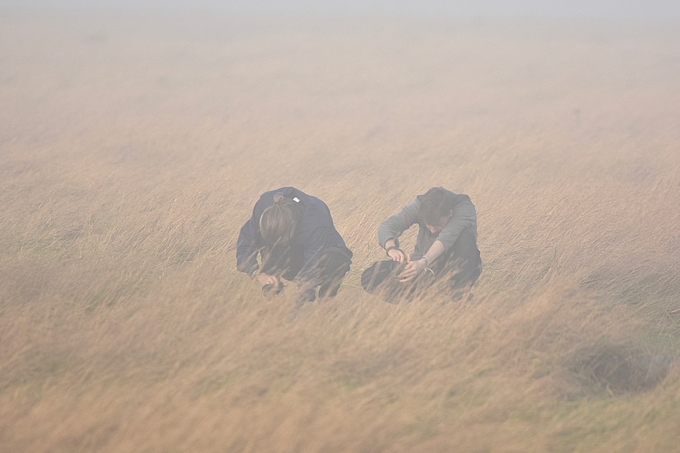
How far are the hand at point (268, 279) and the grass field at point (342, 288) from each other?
0.51 feet

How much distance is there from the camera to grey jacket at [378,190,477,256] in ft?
16.2

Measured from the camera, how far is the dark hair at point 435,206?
16.1 ft

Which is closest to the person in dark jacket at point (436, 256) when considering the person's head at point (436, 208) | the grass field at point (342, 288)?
the person's head at point (436, 208)

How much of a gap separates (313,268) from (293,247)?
31 cm

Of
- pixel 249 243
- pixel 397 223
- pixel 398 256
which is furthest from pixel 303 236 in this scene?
pixel 397 223

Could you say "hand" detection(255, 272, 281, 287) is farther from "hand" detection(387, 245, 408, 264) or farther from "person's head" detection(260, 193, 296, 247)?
"hand" detection(387, 245, 408, 264)

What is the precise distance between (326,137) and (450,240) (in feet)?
24.0

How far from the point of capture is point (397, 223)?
5199 mm

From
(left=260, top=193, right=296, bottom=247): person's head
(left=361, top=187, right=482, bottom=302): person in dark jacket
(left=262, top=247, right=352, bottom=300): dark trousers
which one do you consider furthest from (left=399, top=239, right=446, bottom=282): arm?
(left=260, top=193, right=296, bottom=247): person's head

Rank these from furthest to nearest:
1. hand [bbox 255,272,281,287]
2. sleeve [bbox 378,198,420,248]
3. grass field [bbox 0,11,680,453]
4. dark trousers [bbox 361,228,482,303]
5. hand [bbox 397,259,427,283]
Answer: sleeve [bbox 378,198,420,248]
dark trousers [bbox 361,228,482,303]
hand [bbox 397,259,427,283]
hand [bbox 255,272,281,287]
grass field [bbox 0,11,680,453]

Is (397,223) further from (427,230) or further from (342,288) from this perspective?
(342,288)

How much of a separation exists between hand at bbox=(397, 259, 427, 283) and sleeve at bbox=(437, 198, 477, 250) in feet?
0.80

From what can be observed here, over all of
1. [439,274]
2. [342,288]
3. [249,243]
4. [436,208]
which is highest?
[436,208]

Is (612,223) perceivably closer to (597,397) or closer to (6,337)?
(597,397)
